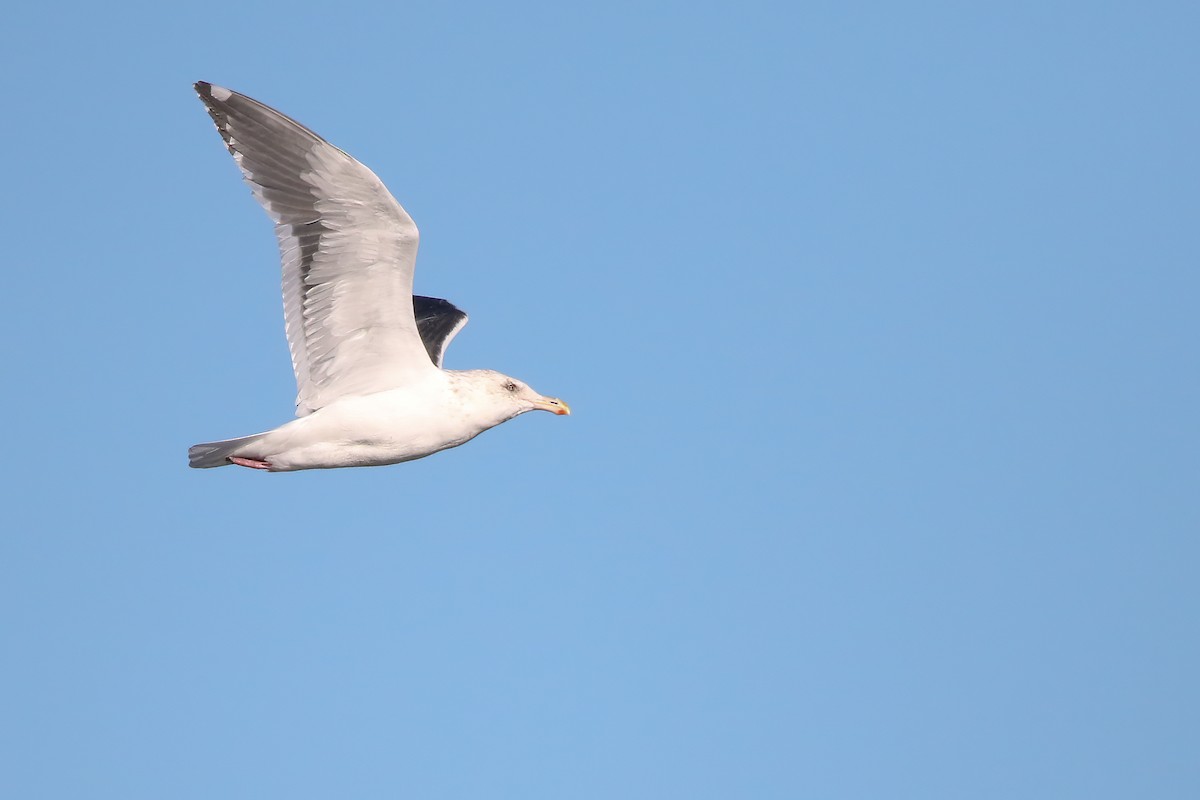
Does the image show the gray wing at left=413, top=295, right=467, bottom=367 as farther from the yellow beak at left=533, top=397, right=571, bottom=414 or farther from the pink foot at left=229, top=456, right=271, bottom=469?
the pink foot at left=229, top=456, right=271, bottom=469

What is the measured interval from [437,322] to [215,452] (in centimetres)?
447

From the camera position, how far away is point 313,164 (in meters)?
13.9

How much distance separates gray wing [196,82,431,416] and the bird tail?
0.73 metres

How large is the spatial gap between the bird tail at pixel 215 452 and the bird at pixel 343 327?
0.05 feet

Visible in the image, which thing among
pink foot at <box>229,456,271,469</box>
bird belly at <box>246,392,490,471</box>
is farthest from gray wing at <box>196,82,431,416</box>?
pink foot at <box>229,456,271,469</box>

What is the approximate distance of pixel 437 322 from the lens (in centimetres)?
1850

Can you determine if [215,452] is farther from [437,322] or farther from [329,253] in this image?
[437,322]

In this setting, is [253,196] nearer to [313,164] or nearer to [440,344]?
[313,164]

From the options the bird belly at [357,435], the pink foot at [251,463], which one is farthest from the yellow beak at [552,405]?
the pink foot at [251,463]

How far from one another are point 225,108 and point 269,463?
11.9ft

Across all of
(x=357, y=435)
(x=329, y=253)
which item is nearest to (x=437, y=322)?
(x=357, y=435)

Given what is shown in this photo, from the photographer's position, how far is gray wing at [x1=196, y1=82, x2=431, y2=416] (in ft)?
45.6

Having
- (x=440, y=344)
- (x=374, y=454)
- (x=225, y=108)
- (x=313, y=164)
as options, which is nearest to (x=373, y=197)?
(x=313, y=164)

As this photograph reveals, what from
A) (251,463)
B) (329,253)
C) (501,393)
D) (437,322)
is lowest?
(251,463)
